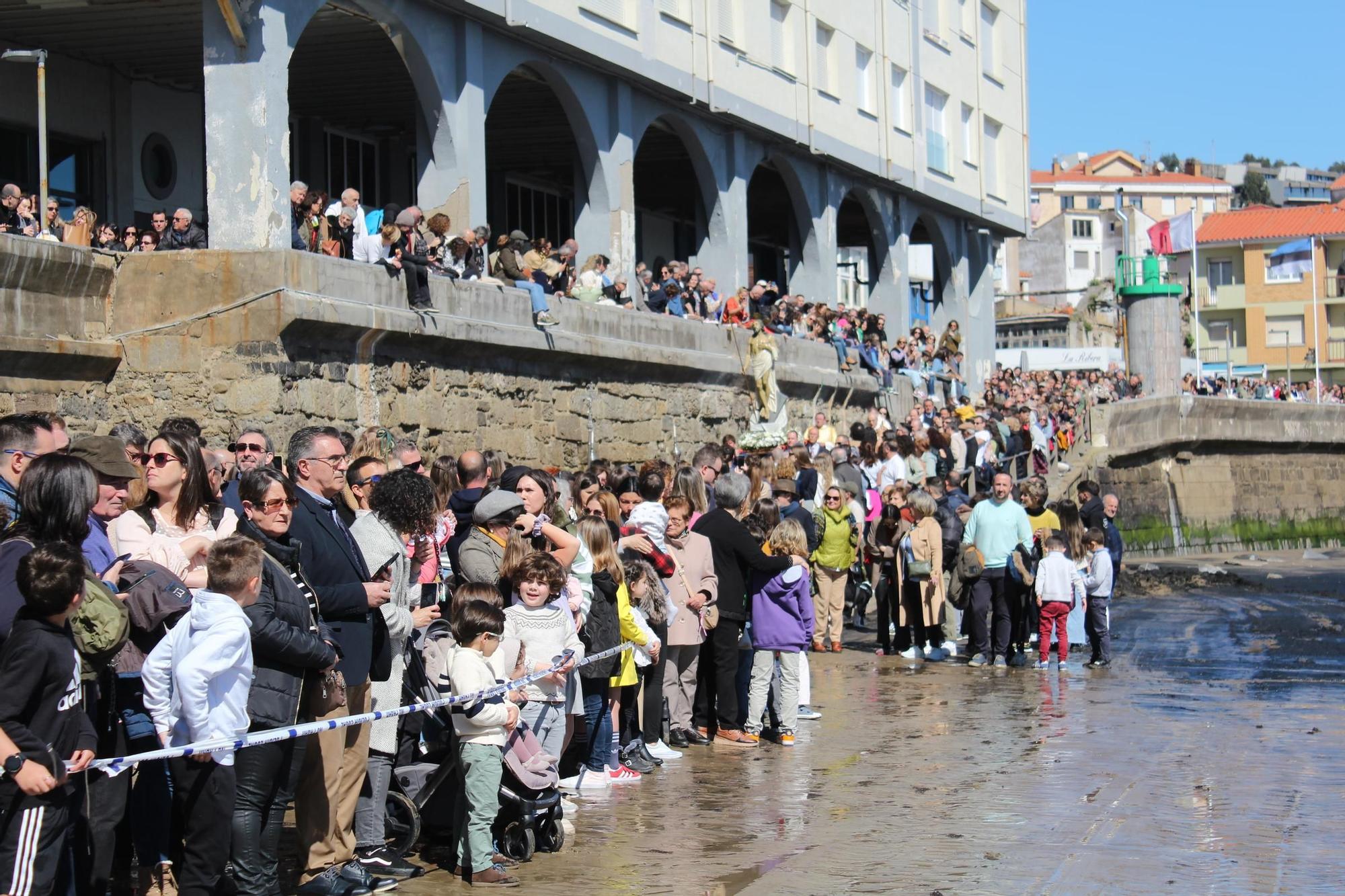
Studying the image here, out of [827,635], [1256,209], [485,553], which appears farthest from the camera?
[1256,209]

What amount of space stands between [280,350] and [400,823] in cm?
662

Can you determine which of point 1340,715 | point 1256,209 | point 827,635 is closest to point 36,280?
point 827,635

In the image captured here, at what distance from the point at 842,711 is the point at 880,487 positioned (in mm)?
8560

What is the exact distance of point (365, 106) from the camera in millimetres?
23609

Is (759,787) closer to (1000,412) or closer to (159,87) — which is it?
(159,87)

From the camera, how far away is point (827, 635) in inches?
682

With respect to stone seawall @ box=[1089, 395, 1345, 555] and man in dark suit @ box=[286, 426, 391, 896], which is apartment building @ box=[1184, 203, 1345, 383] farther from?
man in dark suit @ box=[286, 426, 391, 896]

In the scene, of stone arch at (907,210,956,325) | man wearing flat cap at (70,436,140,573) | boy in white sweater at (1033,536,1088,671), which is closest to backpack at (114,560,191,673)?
man wearing flat cap at (70,436,140,573)

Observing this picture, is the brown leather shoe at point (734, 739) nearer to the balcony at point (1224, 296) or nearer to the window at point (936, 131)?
the window at point (936, 131)

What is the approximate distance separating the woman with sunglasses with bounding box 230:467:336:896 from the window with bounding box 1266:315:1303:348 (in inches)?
3173

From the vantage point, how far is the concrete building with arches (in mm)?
17875

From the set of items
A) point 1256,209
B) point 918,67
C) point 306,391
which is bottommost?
point 306,391

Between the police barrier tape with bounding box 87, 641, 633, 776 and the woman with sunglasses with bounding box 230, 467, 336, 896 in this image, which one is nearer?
the police barrier tape with bounding box 87, 641, 633, 776

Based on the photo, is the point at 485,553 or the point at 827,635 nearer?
the point at 485,553
